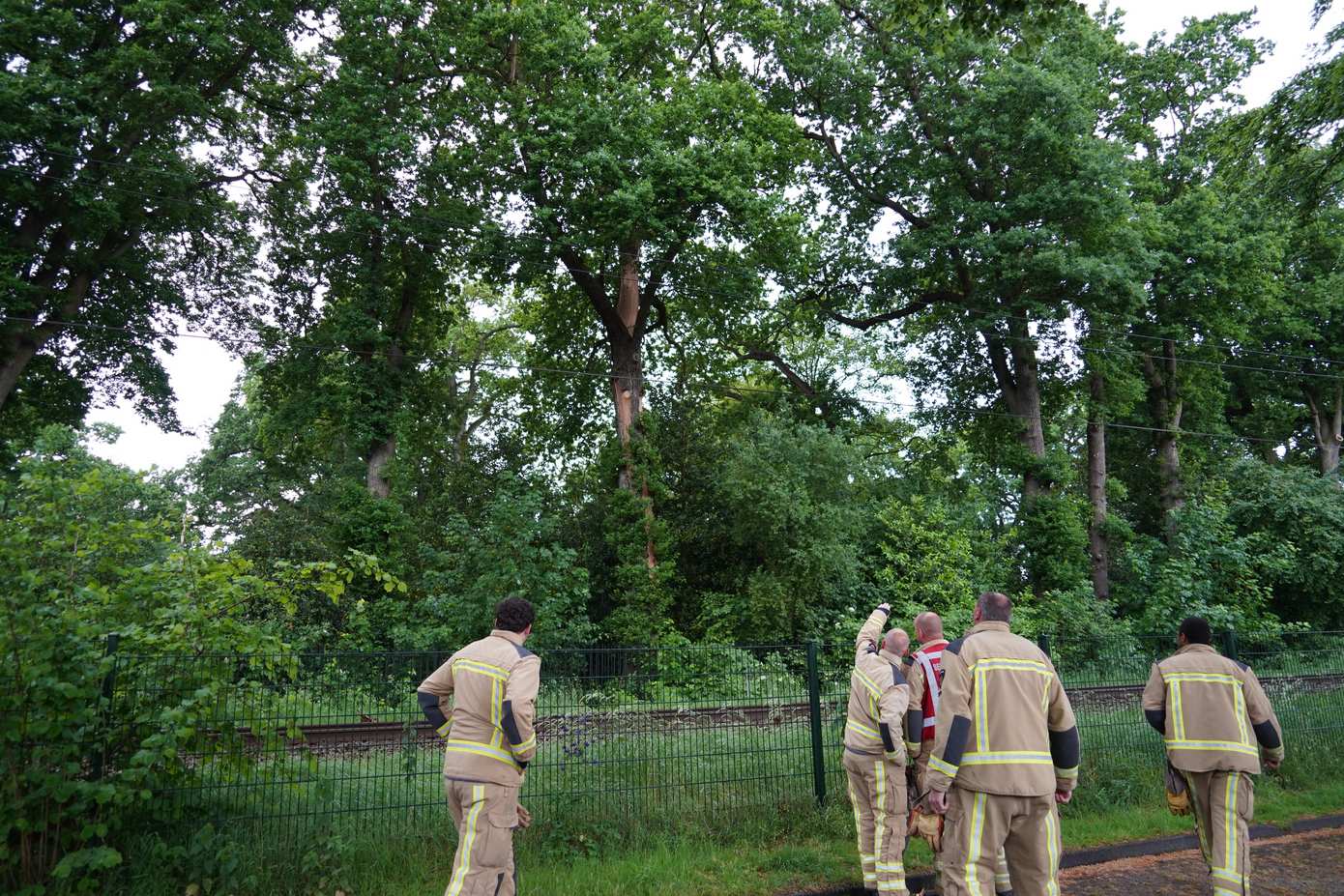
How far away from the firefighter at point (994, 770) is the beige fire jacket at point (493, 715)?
7.77 feet

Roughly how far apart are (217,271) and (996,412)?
24424mm

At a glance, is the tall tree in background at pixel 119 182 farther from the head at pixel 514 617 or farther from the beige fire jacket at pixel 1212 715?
the beige fire jacket at pixel 1212 715

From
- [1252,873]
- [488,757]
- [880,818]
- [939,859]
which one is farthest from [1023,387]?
[488,757]

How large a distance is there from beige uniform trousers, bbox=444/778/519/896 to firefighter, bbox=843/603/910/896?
8.70ft

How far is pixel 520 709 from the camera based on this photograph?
5102 millimetres

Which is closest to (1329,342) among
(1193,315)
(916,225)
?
(1193,315)

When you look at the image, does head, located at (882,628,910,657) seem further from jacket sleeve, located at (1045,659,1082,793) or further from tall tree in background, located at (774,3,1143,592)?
tall tree in background, located at (774,3,1143,592)

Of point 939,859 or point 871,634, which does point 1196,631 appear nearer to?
point 871,634

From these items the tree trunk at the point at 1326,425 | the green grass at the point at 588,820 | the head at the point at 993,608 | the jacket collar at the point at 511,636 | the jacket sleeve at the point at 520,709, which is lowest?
the green grass at the point at 588,820

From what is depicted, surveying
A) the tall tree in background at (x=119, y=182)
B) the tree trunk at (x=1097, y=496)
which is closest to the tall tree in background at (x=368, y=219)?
the tall tree in background at (x=119, y=182)

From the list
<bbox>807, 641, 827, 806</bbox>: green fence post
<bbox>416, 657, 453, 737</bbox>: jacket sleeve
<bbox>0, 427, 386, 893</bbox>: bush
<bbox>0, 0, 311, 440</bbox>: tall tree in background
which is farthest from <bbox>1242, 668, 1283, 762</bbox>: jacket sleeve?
<bbox>0, 0, 311, 440</bbox>: tall tree in background

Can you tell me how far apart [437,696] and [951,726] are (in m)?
3.10

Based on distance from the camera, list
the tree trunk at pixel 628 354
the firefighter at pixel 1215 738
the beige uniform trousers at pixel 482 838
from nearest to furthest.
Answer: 1. the beige uniform trousers at pixel 482 838
2. the firefighter at pixel 1215 738
3. the tree trunk at pixel 628 354

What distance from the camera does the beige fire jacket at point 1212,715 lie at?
592cm
